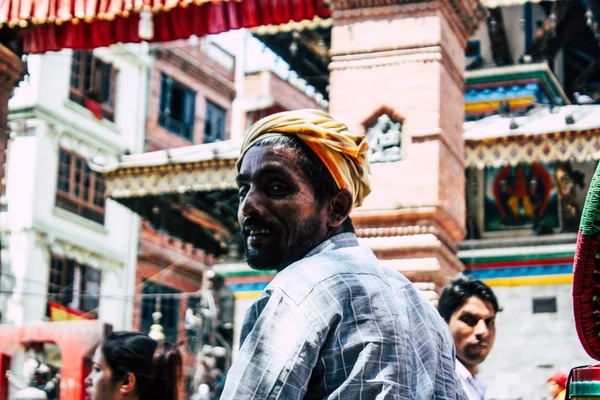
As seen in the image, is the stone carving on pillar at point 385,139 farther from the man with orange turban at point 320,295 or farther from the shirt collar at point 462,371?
the man with orange turban at point 320,295

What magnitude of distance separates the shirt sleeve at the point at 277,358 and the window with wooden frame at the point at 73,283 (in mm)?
22184

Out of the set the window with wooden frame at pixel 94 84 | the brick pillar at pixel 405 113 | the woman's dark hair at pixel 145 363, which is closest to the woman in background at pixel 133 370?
the woman's dark hair at pixel 145 363

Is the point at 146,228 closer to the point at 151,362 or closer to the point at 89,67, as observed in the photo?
the point at 89,67

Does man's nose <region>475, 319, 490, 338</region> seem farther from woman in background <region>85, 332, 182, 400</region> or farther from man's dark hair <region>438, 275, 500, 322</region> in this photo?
woman in background <region>85, 332, 182, 400</region>

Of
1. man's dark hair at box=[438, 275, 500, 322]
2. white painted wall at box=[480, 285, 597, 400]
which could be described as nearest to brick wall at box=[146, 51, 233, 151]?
white painted wall at box=[480, 285, 597, 400]

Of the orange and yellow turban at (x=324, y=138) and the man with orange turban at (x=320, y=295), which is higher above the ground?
the orange and yellow turban at (x=324, y=138)

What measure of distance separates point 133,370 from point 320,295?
6.15ft

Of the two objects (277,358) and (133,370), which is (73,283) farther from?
(277,358)

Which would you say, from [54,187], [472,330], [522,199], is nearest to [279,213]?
[472,330]

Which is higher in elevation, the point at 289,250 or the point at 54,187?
the point at 54,187

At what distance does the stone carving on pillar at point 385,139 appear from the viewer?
795 centimetres

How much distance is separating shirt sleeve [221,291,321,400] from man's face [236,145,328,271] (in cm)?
28

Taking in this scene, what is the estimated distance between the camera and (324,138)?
2.59 meters

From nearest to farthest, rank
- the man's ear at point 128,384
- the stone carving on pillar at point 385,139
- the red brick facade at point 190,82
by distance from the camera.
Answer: the man's ear at point 128,384 → the stone carving on pillar at point 385,139 → the red brick facade at point 190,82
